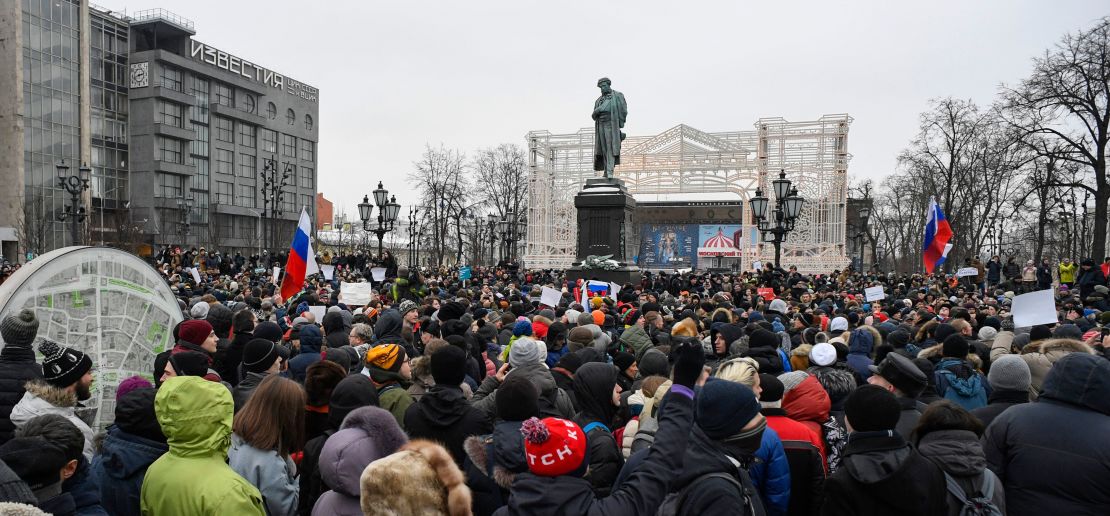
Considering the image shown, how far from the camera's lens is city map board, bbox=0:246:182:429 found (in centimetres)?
609

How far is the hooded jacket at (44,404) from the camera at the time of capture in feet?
13.9

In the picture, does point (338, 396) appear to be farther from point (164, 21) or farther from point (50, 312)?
point (164, 21)

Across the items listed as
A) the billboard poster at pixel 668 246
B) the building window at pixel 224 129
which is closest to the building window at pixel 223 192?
the building window at pixel 224 129

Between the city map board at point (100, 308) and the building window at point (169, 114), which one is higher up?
the building window at point (169, 114)

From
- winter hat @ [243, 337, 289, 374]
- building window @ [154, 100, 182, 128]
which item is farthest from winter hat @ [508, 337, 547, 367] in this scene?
building window @ [154, 100, 182, 128]

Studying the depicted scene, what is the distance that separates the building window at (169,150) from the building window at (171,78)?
4776 mm

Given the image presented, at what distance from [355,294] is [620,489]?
10710 millimetres

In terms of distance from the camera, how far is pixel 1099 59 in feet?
93.0

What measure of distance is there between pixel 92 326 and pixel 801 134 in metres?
45.5

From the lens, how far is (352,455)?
3.50 meters

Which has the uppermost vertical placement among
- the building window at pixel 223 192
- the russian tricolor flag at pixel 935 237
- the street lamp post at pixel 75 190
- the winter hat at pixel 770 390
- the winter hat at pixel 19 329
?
the building window at pixel 223 192

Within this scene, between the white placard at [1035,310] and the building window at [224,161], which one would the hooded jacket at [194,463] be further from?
the building window at [224,161]

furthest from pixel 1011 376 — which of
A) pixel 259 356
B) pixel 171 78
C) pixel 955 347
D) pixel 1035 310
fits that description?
pixel 171 78

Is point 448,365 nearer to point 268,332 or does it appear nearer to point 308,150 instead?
point 268,332
